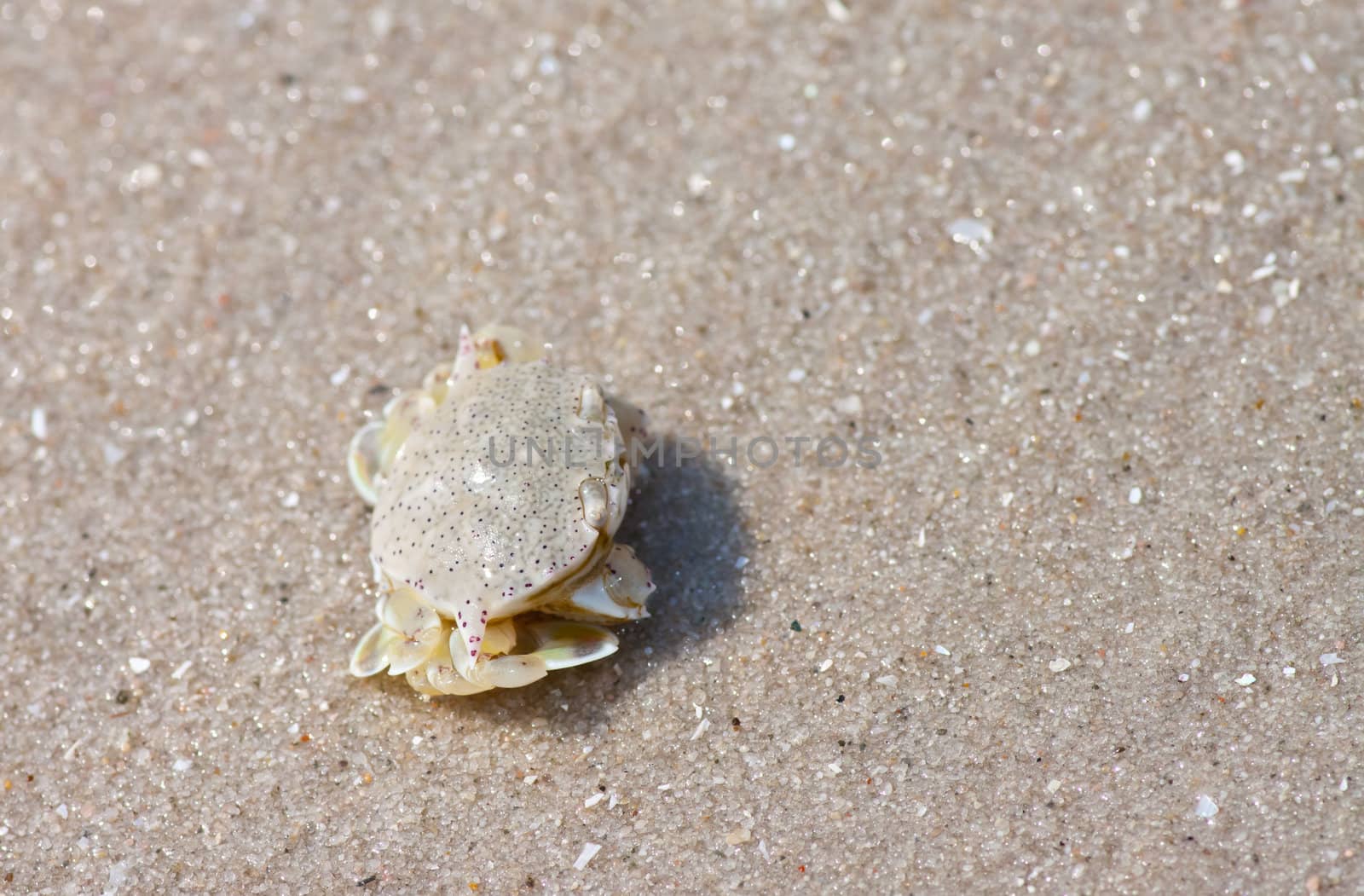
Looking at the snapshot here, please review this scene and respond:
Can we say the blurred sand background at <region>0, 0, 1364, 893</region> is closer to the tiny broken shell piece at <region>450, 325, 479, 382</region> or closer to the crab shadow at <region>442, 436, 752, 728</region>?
the crab shadow at <region>442, 436, 752, 728</region>

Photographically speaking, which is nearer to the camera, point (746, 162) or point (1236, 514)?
point (1236, 514)

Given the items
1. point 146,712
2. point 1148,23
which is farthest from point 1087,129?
point 146,712

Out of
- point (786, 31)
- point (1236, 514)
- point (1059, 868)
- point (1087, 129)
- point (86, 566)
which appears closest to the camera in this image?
point (1059, 868)

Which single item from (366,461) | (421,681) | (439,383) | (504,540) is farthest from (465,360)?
(421,681)

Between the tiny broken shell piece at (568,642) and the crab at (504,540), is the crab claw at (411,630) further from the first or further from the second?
the tiny broken shell piece at (568,642)

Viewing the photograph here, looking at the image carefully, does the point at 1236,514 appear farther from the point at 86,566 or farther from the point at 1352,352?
the point at 86,566

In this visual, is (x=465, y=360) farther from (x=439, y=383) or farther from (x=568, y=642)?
(x=568, y=642)
